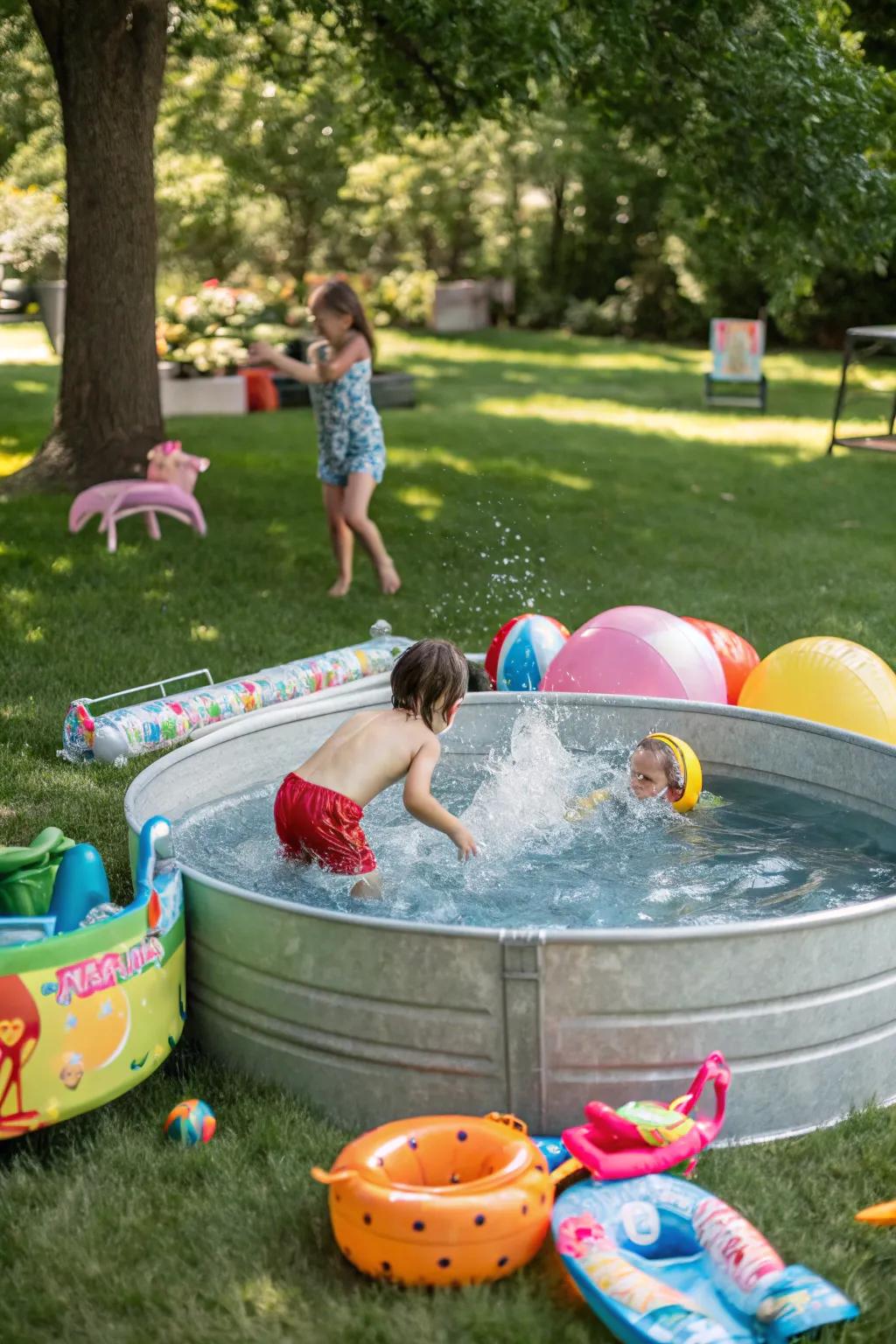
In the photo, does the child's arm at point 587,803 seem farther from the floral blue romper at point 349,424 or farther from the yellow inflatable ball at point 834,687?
the floral blue romper at point 349,424

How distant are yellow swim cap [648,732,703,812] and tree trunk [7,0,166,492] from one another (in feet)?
19.1

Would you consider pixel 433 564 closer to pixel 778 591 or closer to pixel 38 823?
pixel 778 591

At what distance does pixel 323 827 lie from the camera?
412cm

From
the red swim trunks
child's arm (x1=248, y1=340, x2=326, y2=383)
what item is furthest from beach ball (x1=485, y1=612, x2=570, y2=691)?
child's arm (x1=248, y1=340, x2=326, y2=383)

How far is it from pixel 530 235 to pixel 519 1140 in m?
24.2

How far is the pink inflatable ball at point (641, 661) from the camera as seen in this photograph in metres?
5.48

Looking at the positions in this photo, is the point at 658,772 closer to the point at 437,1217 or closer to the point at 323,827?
the point at 323,827

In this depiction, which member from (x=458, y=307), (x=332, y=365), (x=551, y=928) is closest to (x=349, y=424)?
(x=332, y=365)

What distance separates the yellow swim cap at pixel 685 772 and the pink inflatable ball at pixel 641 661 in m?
0.63

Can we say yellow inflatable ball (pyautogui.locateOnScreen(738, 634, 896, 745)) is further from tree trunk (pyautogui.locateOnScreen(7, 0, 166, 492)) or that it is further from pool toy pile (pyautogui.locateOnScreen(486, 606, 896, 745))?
tree trunk (pyautogui.locateOnScreen(7, 0, 166, 492))

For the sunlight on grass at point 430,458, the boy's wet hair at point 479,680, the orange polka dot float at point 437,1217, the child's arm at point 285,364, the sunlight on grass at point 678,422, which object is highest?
the child's arm at point 285,364

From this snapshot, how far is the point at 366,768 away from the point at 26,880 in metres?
1.02

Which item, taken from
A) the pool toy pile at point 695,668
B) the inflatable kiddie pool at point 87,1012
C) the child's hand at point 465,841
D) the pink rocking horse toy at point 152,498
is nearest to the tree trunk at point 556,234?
the pink rocking horse toy at point 152,498

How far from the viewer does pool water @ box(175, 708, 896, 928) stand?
13.6 ft
